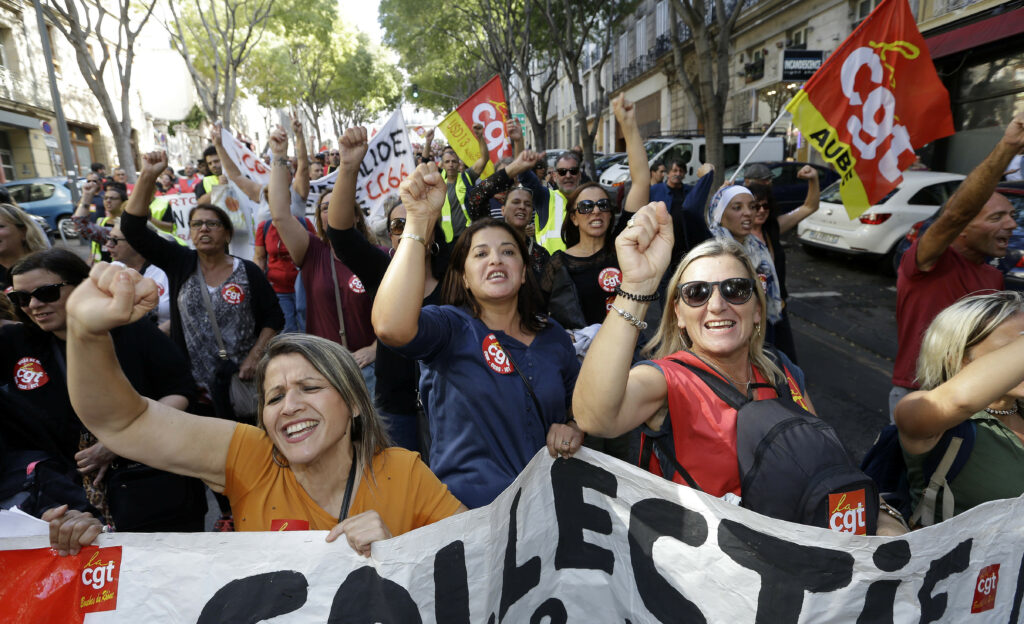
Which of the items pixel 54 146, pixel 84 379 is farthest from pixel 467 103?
pixel 54 146

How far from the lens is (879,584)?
1.46 meters

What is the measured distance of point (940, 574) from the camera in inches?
59.4

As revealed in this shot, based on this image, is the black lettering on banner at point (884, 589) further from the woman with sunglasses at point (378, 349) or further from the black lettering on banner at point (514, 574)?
the woman with sunglasses at point (378, 349)

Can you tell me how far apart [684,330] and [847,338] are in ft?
18.8

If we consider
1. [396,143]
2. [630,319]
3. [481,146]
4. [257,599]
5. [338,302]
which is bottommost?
[257,599]

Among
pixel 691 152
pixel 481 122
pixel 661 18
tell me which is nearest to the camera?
pixel 481 122

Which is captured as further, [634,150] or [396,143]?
[396,143]

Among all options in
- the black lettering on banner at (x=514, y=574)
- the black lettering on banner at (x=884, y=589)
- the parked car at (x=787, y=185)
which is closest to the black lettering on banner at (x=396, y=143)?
the black lettering on banner at (x=514, y=574)

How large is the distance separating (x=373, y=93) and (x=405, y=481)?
45.6 meters

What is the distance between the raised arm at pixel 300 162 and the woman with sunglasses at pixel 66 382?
237 cm

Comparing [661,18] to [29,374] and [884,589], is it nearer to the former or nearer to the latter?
[29,374]

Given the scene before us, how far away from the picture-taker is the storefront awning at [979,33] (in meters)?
11.7

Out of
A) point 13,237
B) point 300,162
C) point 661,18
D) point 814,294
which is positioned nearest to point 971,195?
point 300,162

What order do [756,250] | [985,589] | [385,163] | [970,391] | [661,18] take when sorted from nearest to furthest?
[985,589], [970,391], [756,250], [385,163], [661,18]
